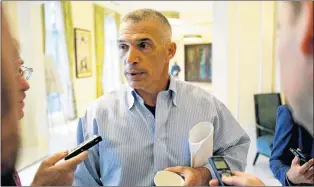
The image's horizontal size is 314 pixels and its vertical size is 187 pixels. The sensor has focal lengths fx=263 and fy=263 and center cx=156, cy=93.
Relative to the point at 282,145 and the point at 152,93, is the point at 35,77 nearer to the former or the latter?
the point at 152,93

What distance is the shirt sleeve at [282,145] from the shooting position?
53 cm

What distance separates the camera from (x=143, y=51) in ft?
2.04

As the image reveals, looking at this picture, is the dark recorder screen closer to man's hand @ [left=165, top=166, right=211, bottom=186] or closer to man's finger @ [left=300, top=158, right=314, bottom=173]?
man's hand @ [left=165, top=166, right=211, bottom=186]

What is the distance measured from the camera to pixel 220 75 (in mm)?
729

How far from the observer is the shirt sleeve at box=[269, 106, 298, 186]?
528 millimetres

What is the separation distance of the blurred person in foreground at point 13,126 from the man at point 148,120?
7cm

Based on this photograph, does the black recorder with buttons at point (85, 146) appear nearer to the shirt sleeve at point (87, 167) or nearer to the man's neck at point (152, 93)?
the shirt sleeve at point (87, 167)

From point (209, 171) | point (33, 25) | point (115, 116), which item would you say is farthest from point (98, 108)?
point (33, 25)

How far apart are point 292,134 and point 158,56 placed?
34 cm

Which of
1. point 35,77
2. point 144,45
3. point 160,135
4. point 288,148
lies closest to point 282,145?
point 288,148

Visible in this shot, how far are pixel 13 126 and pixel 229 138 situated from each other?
18.4 inches

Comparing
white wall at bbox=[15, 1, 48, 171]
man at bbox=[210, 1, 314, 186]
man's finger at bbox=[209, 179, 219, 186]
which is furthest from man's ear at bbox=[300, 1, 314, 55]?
white wall at bbox=[15, 1, 48, 171]

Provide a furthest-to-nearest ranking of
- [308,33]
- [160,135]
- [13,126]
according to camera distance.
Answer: [160,135] → [13,126] → [308,33]

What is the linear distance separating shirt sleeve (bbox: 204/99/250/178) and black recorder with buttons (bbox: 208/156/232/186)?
0.04 m
